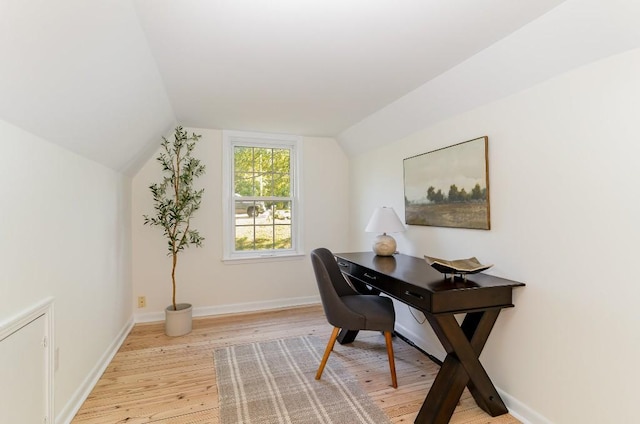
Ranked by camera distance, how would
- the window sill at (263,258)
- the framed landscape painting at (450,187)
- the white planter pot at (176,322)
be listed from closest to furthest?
the framed landscape painting at (450,187) → the white planter pot at (176,322) → the window sill at (263,258)

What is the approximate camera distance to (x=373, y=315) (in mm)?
2262

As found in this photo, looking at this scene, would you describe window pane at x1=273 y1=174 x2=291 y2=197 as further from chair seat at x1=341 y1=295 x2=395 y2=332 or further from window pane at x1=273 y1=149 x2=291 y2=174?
chair seat at x1=341 y1=295 x2=395 y2=332

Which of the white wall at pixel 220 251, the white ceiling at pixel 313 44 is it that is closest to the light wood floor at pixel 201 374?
the white wall at pixel 220 251

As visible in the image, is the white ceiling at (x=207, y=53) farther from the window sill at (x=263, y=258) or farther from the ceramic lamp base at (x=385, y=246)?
the window sill at (x=263, y=258)

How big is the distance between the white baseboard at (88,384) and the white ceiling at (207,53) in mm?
1526

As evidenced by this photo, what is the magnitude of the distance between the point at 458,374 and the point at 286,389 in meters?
1.13

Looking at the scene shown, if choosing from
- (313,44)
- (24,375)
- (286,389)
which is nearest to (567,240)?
(313,44)

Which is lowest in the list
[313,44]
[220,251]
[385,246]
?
[220,251]

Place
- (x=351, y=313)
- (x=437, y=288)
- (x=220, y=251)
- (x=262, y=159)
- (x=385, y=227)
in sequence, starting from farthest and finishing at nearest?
(x=262, y=159), (x=220, y=251), (x=385, y=227), (x=351, y=313), (x=437, y=288)

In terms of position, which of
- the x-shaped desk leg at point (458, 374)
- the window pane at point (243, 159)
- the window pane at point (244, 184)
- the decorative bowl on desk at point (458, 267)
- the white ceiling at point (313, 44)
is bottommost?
the x-shaped desk leg at point (458, 374)

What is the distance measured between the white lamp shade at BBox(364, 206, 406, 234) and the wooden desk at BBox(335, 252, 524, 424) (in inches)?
32.5

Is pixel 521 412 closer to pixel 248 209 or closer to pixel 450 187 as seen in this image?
pixel 450 187

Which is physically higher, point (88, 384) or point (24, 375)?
point (24, 375)

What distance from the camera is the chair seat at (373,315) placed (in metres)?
2.24
